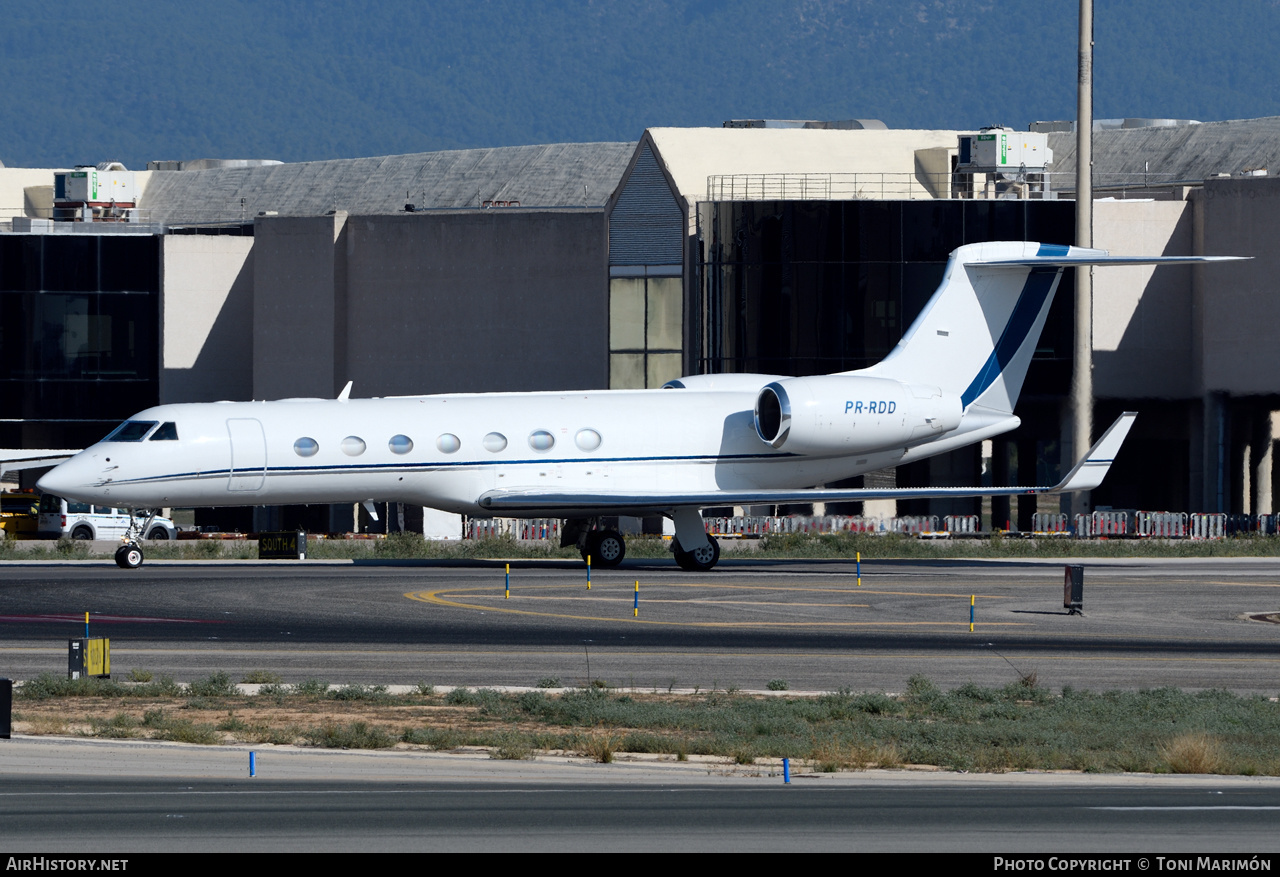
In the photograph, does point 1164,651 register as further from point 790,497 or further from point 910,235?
point 910,235

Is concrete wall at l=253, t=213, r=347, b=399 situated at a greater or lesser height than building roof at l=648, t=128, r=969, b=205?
lesser

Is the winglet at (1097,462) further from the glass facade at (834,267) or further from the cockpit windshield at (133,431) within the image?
the glass facade at (834,267)

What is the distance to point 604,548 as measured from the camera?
35875 mm

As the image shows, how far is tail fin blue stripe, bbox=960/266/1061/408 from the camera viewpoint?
123ft

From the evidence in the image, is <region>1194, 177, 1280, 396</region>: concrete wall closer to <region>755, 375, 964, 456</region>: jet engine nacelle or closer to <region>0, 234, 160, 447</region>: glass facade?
<region>755, 375, 964, 456</region>: jet engine nacelle

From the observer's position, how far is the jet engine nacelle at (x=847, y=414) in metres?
34.8

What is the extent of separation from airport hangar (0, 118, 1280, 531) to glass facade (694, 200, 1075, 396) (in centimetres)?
8

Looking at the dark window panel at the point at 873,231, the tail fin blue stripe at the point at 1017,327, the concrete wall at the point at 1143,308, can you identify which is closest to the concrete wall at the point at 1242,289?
the concrete wall at the point at 1143,308

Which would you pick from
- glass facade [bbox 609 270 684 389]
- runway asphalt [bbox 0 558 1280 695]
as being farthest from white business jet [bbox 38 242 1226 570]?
glass facade [bbox 609 270 684 389]

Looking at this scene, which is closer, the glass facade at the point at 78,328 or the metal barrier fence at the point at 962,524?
the metal barrier fence at the point at 962,524

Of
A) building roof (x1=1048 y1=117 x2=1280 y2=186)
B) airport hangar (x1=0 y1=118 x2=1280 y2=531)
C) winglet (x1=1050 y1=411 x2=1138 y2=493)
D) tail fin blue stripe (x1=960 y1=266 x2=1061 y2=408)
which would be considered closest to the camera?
winglet (x1=1050 y1=411 x2=1138 y2=493)

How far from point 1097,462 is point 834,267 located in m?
24.8

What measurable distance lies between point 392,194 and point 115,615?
5594 centimetres

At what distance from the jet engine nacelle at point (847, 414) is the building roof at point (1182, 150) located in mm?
38492
